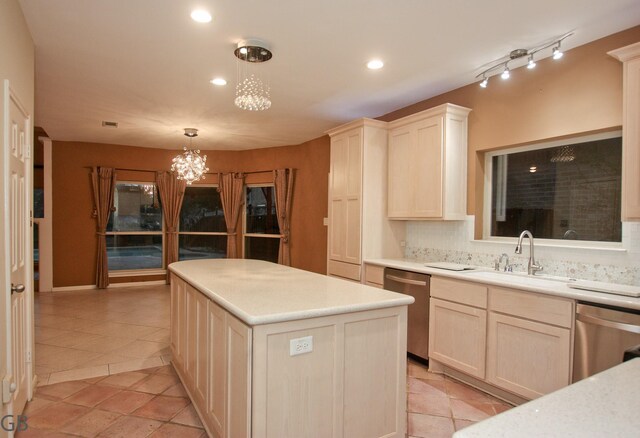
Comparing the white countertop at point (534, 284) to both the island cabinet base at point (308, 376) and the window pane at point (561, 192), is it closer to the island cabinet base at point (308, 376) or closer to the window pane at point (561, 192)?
the window pane at point (561, 192)

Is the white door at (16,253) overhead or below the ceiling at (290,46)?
below

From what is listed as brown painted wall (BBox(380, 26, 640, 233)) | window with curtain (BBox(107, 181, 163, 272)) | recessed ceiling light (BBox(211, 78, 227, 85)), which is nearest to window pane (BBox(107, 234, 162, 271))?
window with curtain (BBox(107, 181, 163, 272))

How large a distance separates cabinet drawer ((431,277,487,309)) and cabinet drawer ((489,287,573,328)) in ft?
0.29

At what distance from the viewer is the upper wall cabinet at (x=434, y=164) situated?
3674 millimetres

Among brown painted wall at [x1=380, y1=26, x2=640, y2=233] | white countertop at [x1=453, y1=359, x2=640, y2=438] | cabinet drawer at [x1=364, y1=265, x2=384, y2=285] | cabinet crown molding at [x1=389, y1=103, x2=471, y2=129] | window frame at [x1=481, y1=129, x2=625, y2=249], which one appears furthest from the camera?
cabinet drawer at [x1=364, y1=265, x2=384, y2=285]

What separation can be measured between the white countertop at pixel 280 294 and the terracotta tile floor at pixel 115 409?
917 millimetres

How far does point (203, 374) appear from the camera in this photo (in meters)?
2.43

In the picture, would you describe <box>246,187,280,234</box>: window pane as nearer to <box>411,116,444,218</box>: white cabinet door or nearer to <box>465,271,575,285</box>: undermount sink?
<box>411,116,444,218</box>: white cabinet door

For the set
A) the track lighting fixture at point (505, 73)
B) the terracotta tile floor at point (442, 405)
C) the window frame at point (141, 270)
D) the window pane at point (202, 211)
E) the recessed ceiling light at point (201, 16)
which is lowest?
the terracotta tile floor at point (442, 405)

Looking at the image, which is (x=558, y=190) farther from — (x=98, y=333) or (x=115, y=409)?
(x=98, y=333)

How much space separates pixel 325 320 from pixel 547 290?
159 cm

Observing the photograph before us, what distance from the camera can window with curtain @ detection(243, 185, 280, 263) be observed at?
7148 millimetres

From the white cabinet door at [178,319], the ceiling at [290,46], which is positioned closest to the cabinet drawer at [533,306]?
the ceiling at [290,46]

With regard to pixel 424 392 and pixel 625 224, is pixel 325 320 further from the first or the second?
pixel 625 224
